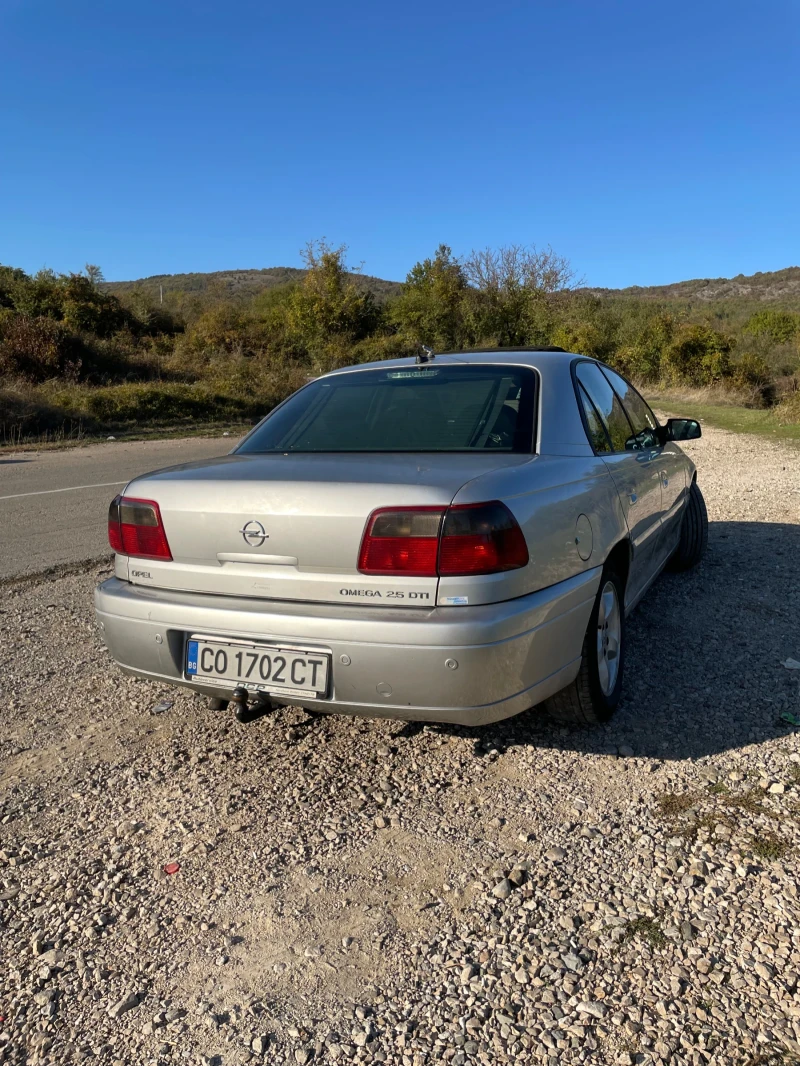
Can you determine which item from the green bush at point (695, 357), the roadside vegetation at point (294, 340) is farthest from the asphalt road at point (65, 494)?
the green bush at point (695, 357)

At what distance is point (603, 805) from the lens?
9.14 feet

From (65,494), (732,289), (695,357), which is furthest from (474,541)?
(732,289)

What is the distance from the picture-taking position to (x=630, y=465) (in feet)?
12.8

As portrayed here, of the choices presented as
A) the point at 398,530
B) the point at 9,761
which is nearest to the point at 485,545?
the point at 398,530

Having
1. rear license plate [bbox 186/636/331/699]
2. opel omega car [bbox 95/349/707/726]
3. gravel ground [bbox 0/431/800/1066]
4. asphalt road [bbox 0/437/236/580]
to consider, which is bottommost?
asphalt road [bbox 0/437/236/580]

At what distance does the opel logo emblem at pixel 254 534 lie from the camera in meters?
2.73

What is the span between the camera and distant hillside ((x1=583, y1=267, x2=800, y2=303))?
98062 millimetres

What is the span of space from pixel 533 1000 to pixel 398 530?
132cm

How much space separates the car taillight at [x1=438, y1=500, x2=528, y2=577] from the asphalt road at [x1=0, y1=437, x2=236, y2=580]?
455 centimetres

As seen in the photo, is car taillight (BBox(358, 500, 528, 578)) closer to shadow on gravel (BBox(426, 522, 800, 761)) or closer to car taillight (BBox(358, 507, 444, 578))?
car taillight (BBox(358, 507, 444, 578))

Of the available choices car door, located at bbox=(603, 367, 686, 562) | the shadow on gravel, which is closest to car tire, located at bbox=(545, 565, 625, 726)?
the shadow on gravel

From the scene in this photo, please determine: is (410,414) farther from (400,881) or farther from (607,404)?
(400,881)

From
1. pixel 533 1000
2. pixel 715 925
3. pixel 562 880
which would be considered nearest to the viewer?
pixel 533 1000

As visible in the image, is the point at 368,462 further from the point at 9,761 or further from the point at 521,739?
the point at 9,761
